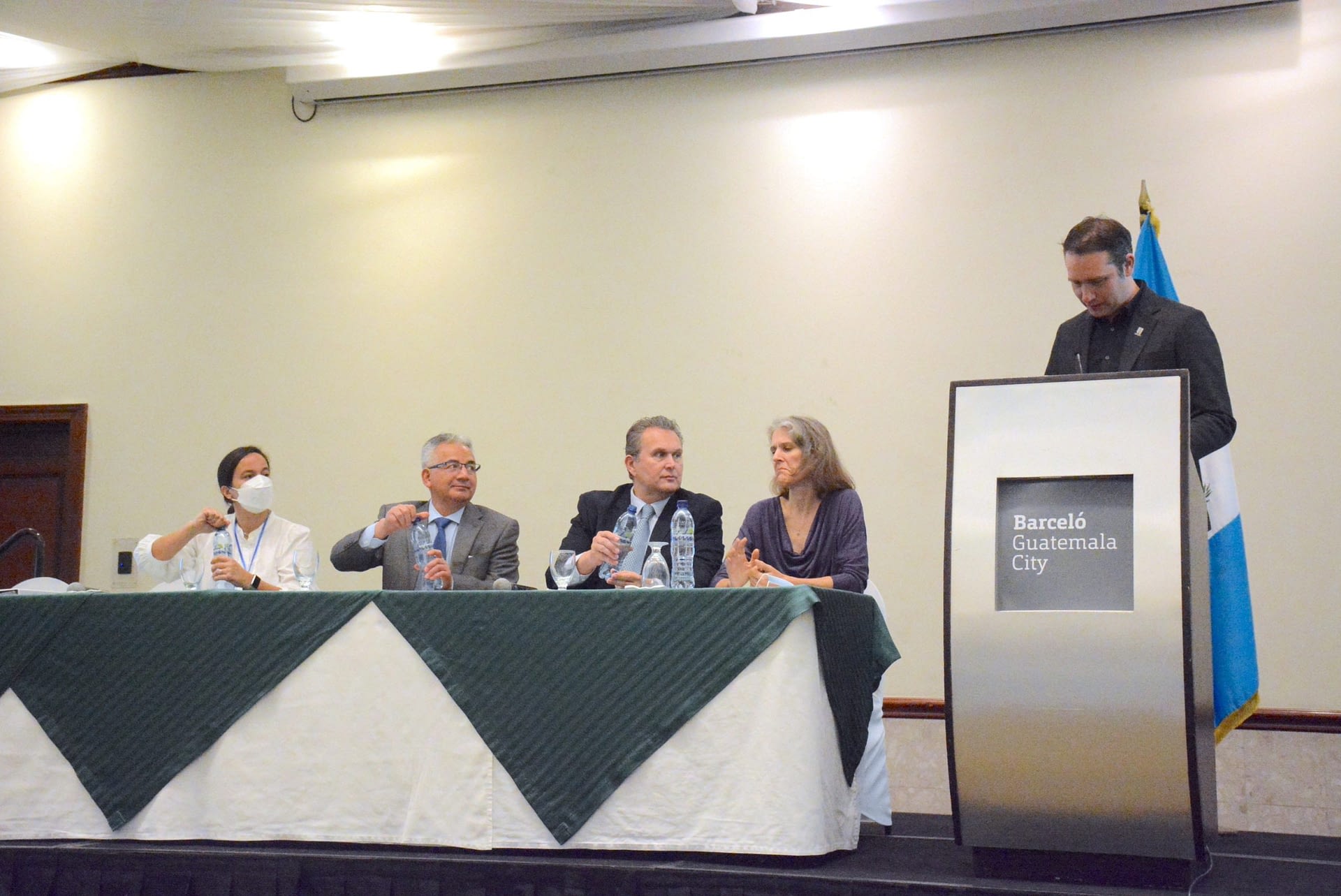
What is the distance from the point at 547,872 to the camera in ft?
7.10

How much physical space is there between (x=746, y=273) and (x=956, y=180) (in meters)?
0.81

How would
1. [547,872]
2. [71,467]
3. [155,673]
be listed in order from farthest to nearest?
[71,467] < [155,673] < [547,872]

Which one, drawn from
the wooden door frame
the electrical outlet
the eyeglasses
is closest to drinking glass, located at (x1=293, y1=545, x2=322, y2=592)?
the eyeglasses

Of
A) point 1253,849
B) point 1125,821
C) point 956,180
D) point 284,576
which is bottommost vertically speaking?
point 1253,849

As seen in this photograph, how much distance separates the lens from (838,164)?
4590mm

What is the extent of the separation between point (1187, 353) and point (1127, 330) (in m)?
0.15

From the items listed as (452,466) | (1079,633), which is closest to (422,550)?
(452,466)

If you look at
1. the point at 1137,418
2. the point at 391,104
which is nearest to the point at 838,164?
the point at 391,104

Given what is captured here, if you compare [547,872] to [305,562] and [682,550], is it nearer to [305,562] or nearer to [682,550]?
[682,550]

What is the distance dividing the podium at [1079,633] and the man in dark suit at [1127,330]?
48cm

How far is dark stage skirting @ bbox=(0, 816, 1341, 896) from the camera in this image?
2035 millimetres

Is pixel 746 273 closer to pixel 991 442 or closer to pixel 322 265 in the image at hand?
pixel 322 265

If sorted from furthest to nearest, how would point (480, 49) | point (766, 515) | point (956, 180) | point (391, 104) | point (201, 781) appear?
point (391, 104) → point (480, 49) → point (956, 180) → point (766, 515) → point (201, 781)

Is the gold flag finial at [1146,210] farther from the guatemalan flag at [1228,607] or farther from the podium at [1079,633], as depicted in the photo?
the podium at [1079,633]
